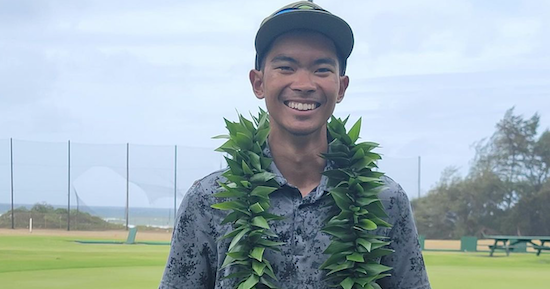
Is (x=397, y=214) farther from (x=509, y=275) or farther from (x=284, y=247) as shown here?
(x=509, y=275)

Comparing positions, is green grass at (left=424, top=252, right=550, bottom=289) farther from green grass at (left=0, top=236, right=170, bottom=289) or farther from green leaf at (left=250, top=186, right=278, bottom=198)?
green leaf at (left=250, top=186, right=278, bottom=198)

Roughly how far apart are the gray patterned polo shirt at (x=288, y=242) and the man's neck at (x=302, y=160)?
34 mm

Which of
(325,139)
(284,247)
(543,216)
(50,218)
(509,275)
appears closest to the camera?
(284,247)

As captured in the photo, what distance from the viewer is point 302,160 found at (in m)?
2.42

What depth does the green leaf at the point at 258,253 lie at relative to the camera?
2252 millimetres

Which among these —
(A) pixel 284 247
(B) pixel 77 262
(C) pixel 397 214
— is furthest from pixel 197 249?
(B) pixel 77 262

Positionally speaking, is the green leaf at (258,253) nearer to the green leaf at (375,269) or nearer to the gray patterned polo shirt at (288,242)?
the gray patterned polo shirt at (288,242)

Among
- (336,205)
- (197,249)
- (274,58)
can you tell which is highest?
(274,58)

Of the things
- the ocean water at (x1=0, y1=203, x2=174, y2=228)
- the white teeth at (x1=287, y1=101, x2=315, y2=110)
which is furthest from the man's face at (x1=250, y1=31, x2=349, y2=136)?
the ocean water at (x1=0, y1=203, x2=174, y2=228)

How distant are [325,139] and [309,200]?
235 mm

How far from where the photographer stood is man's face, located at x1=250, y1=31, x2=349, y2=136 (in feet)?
7.73

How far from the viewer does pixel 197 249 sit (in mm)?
2367

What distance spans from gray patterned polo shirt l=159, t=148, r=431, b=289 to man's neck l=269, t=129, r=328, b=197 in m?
0.03

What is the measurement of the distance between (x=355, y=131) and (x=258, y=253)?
22.8 inches
